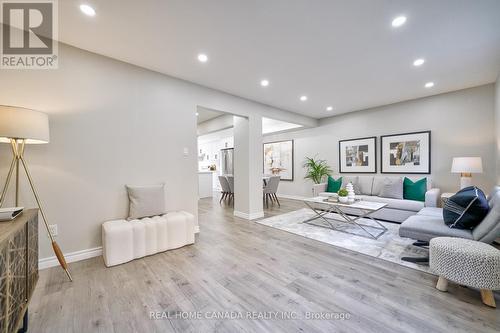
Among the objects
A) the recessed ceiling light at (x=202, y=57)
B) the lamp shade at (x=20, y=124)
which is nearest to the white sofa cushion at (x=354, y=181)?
the recessed ceiling light at (x=202, y=57)

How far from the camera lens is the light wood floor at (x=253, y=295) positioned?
1477mm

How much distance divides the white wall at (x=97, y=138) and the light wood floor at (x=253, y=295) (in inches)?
26.2

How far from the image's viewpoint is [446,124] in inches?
163

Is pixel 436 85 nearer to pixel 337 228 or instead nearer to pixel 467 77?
pixel 467 77

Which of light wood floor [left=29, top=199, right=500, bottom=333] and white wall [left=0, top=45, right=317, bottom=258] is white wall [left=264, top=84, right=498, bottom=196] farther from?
white wall [left=0, top=45, right=317, bottom=258]

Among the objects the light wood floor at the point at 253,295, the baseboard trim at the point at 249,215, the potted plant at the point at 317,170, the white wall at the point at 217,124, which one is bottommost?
the light wood floor at the point at 253,295

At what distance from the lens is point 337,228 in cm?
360

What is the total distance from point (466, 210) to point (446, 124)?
3.02m

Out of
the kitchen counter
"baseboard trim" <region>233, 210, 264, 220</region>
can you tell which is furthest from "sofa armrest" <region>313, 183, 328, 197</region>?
the kitchen counter

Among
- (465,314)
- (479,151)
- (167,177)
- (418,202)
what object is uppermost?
(479,151)

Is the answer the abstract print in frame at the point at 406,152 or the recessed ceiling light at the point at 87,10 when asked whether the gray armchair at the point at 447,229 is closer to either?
the abstract print in frame at the point at 406,152

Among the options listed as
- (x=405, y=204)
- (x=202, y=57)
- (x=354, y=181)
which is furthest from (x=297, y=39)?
(x=354, y=181)

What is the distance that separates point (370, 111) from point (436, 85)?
5.05 ft

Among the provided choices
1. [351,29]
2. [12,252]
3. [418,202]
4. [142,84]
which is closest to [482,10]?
[351,29]
